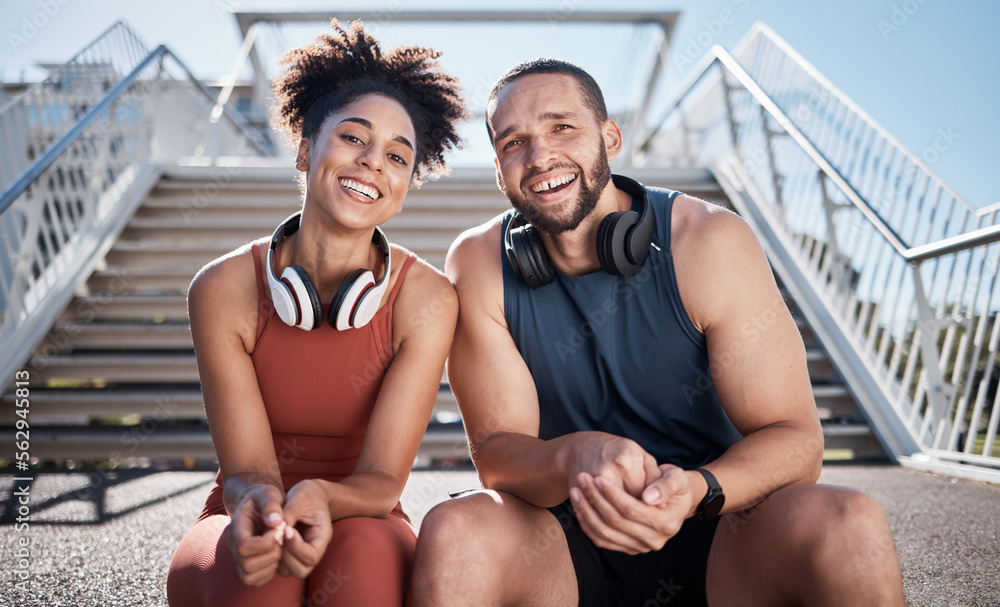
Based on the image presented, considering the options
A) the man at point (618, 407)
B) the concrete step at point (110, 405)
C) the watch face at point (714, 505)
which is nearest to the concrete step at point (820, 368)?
the man at point (618, 407)

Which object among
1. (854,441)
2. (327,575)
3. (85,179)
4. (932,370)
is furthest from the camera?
(85,179)

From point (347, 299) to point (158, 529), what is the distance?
1.61 meters

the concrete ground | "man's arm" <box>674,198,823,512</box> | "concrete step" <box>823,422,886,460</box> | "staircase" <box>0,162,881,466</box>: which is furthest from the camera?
"staircase" <box>0,162,881,466</box>

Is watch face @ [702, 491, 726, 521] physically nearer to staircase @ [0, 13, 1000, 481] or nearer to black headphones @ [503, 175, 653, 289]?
black headphones @ [503, 175, 653, 289]

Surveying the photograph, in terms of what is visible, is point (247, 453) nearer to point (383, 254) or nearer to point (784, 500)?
point (383, 254)

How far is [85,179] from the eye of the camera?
4.90 metres

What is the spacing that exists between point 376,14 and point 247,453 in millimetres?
9108

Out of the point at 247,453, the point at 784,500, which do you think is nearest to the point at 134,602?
the point at 247,453

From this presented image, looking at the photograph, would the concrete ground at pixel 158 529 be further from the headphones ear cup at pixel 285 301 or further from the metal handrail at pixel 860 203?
the metal handrail at pixel 860 203

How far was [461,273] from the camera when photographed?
165cm

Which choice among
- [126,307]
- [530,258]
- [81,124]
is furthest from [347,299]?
[81,124]

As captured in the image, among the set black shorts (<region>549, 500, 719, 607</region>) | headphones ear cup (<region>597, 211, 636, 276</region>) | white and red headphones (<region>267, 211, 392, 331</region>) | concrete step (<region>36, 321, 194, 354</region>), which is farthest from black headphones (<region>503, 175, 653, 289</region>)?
concrete step (<region>36, 321, 194, 354</region>)

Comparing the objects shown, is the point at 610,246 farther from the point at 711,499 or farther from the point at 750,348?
the point at 711,499

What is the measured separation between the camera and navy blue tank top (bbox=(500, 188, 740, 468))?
1.48 metres
